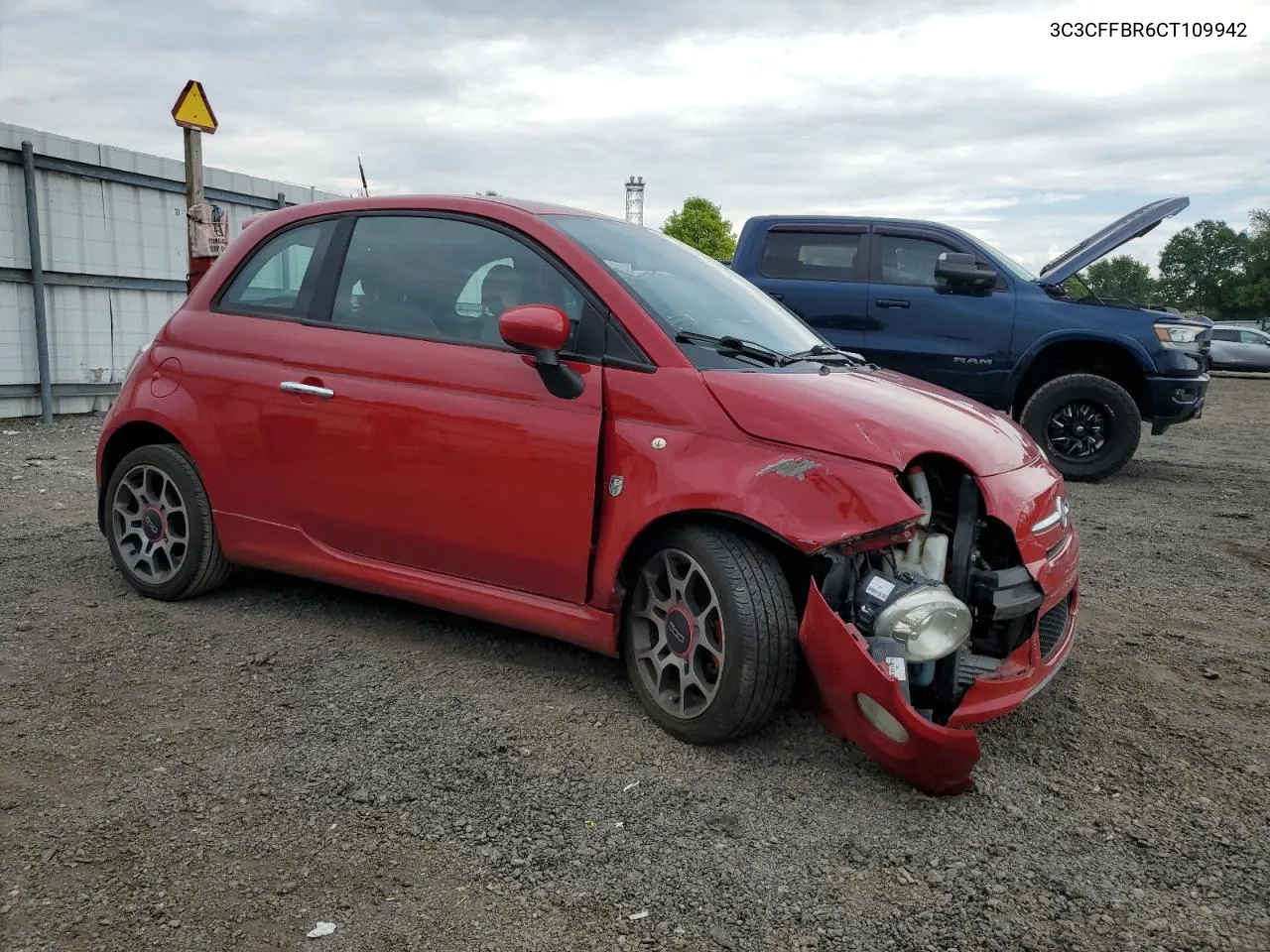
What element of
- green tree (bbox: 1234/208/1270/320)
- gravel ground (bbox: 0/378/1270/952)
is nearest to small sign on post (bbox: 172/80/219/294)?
gravel ground (bbox: 0/378/1270/952)

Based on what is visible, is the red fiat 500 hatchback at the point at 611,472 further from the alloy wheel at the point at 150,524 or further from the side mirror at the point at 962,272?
the side mirror at the point at 962,272

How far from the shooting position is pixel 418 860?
2393 millimetres

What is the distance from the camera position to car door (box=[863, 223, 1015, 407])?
8109 mm

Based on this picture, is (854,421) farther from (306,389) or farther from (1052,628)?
(306,389)

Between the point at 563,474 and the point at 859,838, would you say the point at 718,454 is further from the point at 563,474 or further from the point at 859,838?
the point at 859,838

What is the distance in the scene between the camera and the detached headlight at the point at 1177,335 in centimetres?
797

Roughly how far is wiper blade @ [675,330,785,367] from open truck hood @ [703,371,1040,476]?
151 millimetres

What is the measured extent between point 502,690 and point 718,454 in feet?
3.67

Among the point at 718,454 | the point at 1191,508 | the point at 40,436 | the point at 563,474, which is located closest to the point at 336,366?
the point at 563,474

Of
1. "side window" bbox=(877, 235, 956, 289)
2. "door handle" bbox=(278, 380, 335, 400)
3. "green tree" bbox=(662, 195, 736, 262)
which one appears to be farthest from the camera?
"green tree" bbox=(662, 195, 736, 262)

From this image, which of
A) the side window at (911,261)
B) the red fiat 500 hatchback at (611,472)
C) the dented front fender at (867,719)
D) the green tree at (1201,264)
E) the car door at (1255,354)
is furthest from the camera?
the green tree at (1201,264)

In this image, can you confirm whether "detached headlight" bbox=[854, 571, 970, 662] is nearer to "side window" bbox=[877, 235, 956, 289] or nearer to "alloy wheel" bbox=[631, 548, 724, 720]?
"alloy wheel" bbox=[631, 548, 724, 720]

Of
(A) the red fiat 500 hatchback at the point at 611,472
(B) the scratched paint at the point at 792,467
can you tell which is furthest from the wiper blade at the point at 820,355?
(B) the scratched paint at the point at 792,467

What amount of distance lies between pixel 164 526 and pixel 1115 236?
24.7 feet
